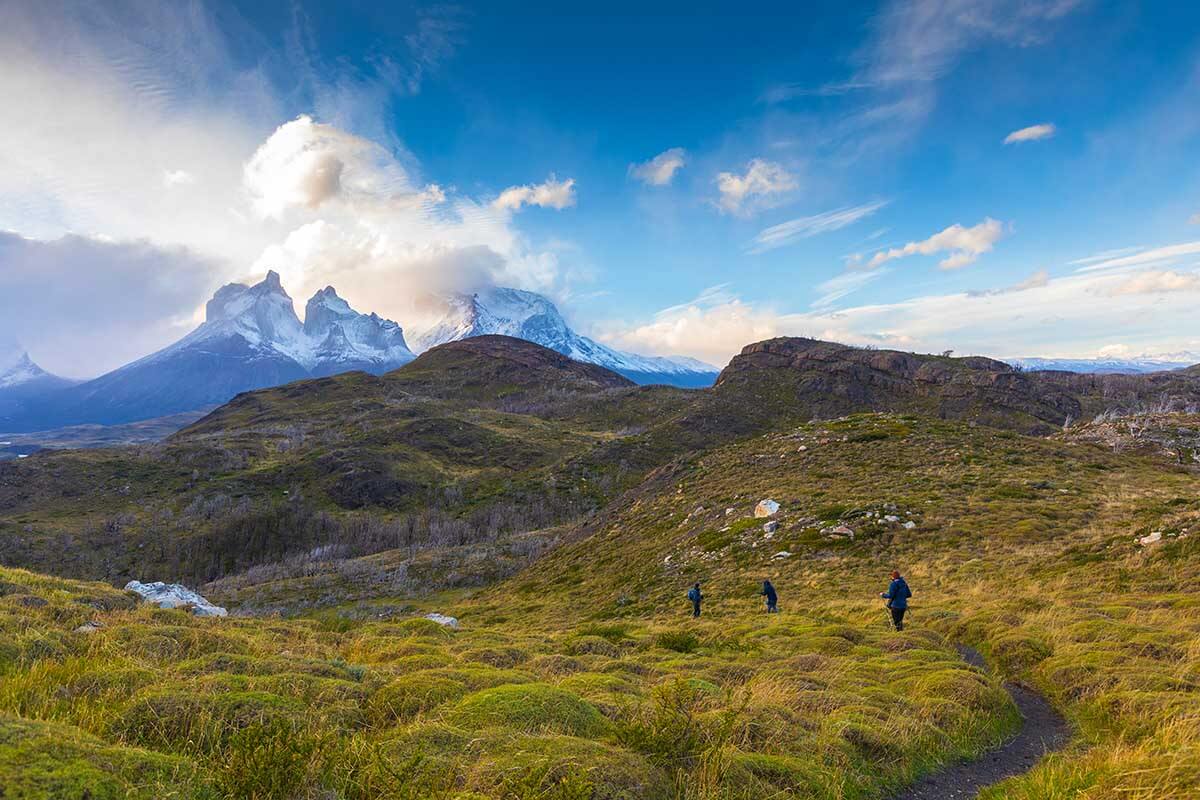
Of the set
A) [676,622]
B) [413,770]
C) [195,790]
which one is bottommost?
[676,622]

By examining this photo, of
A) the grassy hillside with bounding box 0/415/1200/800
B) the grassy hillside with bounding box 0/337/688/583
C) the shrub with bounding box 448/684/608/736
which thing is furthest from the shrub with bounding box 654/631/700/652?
the grassy hillside with bounding box 0/337/688/583

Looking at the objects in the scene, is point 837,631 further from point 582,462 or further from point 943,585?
point 582,462

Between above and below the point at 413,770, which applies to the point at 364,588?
below

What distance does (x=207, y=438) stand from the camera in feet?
609

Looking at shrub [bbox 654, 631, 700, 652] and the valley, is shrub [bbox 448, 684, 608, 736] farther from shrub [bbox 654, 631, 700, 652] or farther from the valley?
shrub [bbox 654, 631, 700, 652]

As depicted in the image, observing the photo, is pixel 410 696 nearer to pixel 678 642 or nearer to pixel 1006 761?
pixel 1006 761

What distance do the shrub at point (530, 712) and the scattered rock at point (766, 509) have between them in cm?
3533

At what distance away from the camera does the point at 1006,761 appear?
9.63 m

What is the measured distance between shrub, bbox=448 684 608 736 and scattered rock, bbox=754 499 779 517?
3533cm

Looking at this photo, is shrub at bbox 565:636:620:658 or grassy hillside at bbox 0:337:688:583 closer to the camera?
shrub at bbox 565:636:620:658

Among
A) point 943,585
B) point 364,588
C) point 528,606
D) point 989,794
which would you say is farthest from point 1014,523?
point 364,588

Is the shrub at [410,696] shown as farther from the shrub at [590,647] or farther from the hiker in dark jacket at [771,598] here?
the hiker in dark jacket at [771,598]

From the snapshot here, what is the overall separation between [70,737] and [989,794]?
36.3ft

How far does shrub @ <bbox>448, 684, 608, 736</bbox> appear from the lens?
7152 millimetres
